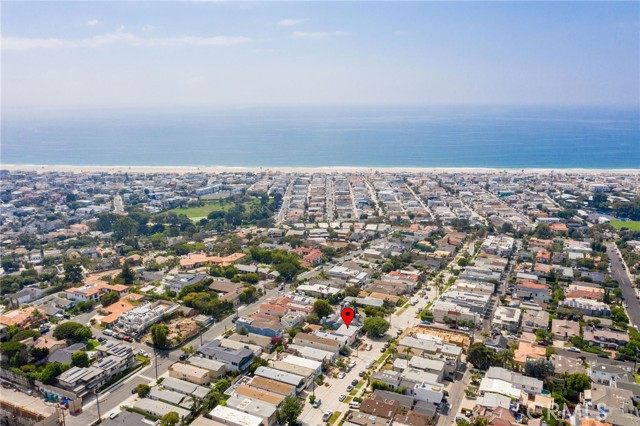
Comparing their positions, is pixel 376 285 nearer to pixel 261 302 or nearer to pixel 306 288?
pixel 306 288

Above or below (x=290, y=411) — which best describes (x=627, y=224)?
below

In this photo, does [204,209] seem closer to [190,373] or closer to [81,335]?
[81,335]

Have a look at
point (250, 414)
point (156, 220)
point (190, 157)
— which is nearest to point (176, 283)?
point (250, 414)

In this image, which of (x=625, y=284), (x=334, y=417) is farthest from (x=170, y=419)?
(x=625, y=284)

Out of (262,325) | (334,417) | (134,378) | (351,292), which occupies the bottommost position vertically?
(134,378)

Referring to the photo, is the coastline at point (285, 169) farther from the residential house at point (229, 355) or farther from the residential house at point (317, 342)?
the residential house at point (229, 355)

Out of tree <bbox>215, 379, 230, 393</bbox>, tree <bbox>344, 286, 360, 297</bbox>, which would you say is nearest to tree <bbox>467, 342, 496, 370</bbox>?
tree <bbox>344, 286, 360, 297</bbox>

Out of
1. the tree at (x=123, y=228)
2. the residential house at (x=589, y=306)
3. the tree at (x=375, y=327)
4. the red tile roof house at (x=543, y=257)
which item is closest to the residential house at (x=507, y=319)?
Result: the residential house at (x=589, y=306)
